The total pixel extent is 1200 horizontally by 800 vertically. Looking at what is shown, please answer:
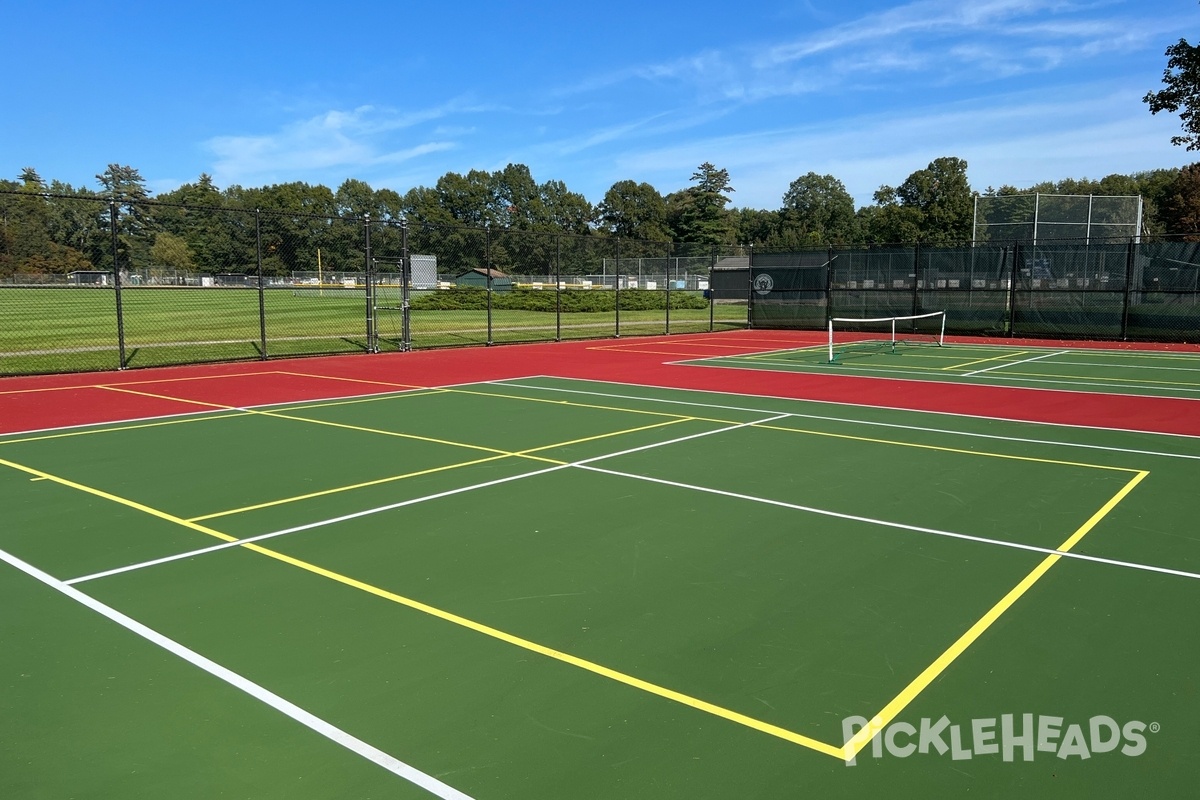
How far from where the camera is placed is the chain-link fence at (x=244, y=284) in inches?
763

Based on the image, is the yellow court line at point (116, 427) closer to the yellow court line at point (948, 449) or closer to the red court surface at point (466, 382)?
the red court surface at point (466, 382)

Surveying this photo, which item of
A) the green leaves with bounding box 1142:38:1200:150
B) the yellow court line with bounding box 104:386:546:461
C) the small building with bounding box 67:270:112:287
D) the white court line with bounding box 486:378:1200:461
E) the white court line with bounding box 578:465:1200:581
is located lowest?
the white court line with bounding box 578:465:1200:581

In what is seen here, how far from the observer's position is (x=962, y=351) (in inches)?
893

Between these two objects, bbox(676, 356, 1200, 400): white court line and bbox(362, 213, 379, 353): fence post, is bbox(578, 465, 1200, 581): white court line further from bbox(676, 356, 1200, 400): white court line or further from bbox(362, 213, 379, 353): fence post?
bbox(362, 213, 379, 353): fence post

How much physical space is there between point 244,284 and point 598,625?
24.0 m

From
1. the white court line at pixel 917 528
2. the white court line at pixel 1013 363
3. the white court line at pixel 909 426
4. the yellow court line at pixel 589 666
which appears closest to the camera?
the yellow court line at pixel 589 666

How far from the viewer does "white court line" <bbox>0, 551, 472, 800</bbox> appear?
10.1 feet

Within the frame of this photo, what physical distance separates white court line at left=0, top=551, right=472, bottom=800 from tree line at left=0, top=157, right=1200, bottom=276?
40.6 ft

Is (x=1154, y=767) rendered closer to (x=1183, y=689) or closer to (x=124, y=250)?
(x=1183, y=689)

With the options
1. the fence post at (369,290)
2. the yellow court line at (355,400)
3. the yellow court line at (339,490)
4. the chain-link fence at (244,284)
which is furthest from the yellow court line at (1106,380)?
the fence post at (369,290)

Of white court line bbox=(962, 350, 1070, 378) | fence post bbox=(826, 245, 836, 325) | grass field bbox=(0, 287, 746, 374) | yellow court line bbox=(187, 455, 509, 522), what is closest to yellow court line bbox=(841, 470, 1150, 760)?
yellow court line bbox=(187, 455, 509, 522)

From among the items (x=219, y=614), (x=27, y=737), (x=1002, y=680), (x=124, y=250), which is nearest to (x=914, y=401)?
(x=1002, y=680)

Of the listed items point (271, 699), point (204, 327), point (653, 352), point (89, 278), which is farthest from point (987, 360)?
point (89, 278)

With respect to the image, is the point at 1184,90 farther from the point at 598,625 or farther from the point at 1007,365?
the point at 598,625
